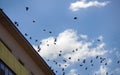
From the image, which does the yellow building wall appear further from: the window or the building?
the window

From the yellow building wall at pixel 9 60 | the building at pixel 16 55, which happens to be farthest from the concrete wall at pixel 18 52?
the yellow building wall at pixel 9 60

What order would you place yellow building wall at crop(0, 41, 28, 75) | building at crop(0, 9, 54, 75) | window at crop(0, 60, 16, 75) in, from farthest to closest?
1. building at crop(0, 9, 54, 75)
2. yellow building wall at crop(0, 41, 28, 75)
3. window at crop(0, 60, 16, 75)

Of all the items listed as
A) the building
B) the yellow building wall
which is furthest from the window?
the yellow building wall

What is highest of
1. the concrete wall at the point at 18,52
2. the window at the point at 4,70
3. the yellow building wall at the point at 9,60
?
the concrete wall at the point at 18,52

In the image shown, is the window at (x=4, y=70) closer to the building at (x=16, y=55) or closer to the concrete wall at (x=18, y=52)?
the building at (x=16, y=55)

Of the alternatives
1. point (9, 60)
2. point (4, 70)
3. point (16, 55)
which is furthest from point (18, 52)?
point (4, 70)

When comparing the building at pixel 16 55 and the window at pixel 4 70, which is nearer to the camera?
the window at pixel 4 70

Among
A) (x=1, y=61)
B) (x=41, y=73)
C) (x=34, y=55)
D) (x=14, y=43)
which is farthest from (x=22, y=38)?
(x=1, y=61)

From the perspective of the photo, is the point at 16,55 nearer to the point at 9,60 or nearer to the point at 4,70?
the point at 9,60

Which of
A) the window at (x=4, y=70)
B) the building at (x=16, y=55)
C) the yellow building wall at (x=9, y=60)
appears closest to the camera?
the window at (x=4, y=70)

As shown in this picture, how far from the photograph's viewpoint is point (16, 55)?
141 ft

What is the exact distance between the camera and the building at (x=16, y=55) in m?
33.2

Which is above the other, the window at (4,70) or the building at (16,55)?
the building at (16,55)

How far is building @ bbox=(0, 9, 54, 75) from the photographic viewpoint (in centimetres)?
3323
